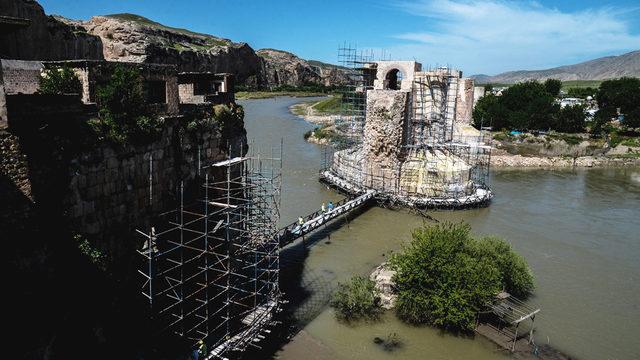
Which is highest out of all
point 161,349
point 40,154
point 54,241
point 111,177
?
point 40,154

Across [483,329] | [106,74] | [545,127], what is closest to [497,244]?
[483,329]

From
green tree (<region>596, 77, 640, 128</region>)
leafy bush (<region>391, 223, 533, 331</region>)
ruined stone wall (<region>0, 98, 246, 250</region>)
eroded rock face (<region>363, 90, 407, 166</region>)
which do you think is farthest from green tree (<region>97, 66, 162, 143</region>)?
green tree (<region>596, 77, 640, 128</region>)

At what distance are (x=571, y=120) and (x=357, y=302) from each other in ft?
168

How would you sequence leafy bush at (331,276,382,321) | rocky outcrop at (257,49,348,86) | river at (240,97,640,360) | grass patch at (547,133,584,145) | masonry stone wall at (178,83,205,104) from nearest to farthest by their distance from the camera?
masonry stone wall at (178,83,205,104), river at (240,97,640,360), leafy bush at (331,276,382,321), grass patch at (547,133,584,145), rocky outcrop at (257,49,348,86)

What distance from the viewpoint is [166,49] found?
61.6m

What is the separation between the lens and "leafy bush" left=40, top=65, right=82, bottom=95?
9.42 meters

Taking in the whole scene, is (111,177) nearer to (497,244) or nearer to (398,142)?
(497,244)

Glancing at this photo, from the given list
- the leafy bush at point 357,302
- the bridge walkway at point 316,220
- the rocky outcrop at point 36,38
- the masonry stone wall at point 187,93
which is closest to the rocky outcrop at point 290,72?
the bridge walkway at point 316,220

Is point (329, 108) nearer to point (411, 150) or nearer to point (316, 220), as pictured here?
point (411, 150)

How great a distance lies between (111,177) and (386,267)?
37.2ft

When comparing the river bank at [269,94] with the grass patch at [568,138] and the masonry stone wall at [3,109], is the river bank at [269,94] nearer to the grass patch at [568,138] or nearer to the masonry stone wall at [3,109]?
the grass patch at [568,138]

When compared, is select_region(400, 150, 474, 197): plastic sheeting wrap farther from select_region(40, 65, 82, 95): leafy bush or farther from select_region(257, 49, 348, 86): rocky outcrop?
select_region(257, 49, 348, 86): rocky outcrop

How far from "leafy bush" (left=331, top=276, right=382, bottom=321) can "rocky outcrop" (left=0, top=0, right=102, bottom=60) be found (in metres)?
14.2

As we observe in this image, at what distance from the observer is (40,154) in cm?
795
